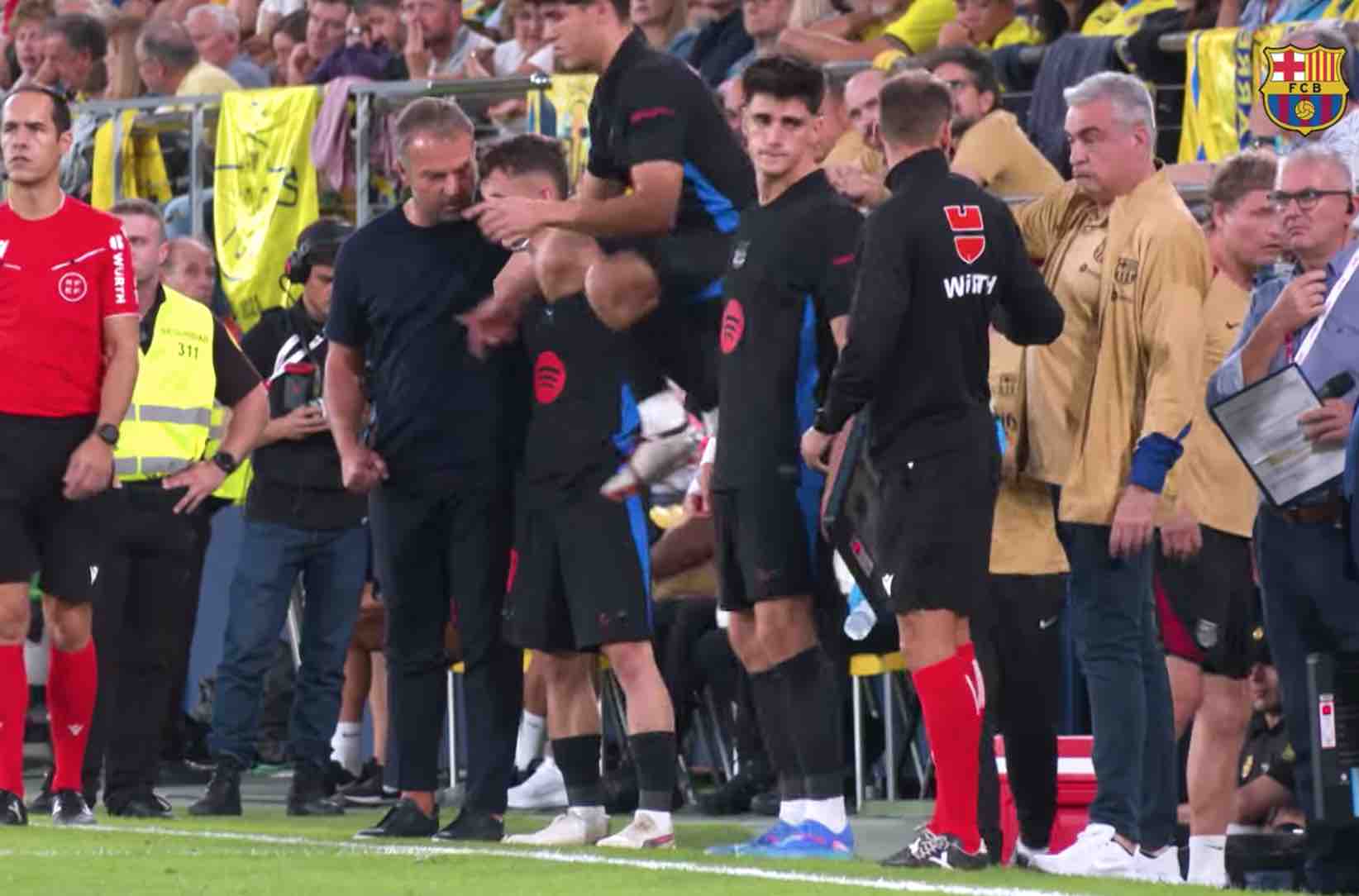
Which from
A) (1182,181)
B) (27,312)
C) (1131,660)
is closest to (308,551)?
(27,312)

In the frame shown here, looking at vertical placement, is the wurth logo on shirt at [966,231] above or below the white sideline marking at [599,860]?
above

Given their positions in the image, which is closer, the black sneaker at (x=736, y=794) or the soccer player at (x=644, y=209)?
the soccer player at (x=644, y=209)

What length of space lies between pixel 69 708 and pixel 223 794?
115 cm

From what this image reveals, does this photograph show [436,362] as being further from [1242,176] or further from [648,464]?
[1242,176]

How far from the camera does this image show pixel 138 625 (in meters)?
9.91

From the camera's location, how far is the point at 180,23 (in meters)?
15.1

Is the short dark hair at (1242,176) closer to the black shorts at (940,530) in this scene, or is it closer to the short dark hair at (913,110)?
the short dark hair at (913,110)

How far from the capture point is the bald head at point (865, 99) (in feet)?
34.2

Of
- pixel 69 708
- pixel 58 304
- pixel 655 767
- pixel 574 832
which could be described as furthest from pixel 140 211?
pixel 655 767

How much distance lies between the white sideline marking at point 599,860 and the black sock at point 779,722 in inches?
19.7

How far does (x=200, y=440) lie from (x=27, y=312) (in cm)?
141

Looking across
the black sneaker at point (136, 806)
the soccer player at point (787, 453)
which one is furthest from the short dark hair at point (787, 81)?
the black sneaker at point (136, 806)

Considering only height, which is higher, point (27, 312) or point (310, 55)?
point (310, 55)

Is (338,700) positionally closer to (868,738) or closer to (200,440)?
(200,440)
